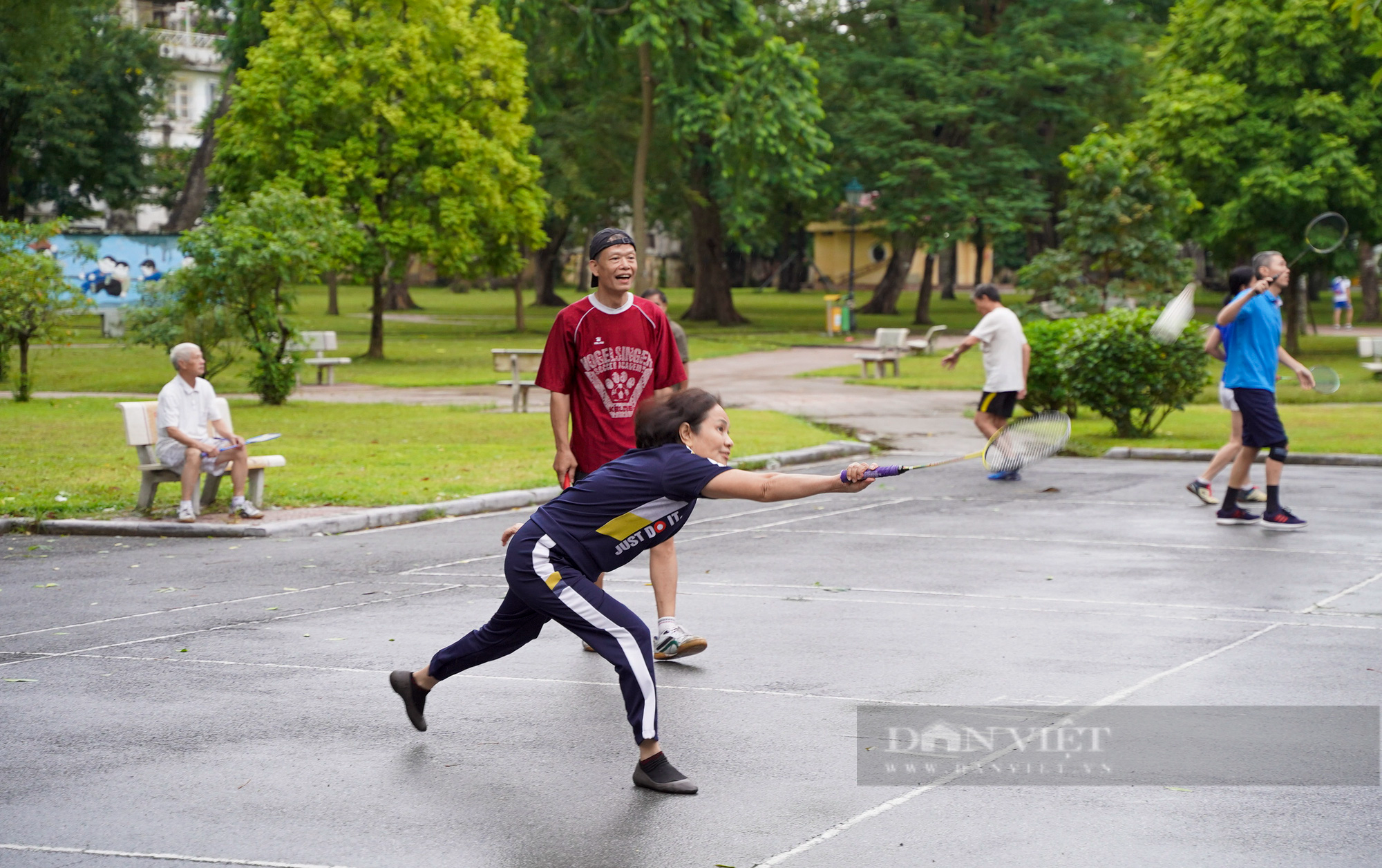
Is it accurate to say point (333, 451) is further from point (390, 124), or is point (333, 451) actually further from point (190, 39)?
point (190, 39)

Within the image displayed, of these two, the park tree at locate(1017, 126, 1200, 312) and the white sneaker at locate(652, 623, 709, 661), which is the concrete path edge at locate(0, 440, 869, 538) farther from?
the park tree at locate(1017, 126, 1200, 312)

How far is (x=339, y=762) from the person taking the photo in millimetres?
5320

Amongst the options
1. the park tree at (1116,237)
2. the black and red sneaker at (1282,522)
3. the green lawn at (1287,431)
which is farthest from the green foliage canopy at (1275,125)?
the black and red sneaker at (1282,522)

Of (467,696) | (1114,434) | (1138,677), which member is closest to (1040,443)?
(1138,677)

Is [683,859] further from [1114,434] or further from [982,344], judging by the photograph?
[1114,434]

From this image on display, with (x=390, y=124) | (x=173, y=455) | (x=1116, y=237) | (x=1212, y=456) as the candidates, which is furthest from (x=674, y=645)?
(x=1116, y=237)

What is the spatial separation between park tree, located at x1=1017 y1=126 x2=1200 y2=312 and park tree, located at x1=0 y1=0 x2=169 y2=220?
29.1 metres

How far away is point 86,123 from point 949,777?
5292 centimetres

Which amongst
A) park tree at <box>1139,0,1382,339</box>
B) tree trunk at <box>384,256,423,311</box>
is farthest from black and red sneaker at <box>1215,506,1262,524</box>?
tree trunk at <box>384,256,423,311</box>

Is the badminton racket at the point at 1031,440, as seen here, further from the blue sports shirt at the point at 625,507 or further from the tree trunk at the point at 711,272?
the tree trunk at the point at 711,272

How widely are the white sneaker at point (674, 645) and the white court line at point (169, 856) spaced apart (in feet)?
9.23

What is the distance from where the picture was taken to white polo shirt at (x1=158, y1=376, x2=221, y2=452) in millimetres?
11461

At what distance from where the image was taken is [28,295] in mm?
21312

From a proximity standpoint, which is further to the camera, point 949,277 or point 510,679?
point 949,277
